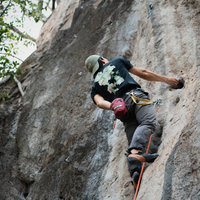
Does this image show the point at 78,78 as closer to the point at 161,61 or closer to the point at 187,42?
the point at 161,61

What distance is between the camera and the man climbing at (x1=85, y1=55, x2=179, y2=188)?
308 cm

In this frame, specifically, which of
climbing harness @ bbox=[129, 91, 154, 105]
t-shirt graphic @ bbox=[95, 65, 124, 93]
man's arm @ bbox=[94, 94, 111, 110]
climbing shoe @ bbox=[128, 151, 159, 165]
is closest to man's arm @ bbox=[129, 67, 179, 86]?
t-shirt graphic @ bbox=[95, 65, 124, 93]

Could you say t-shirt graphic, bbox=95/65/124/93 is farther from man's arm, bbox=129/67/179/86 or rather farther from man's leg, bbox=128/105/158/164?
man's leg, bbox=128/105/158/164

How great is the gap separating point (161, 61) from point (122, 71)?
1208mm

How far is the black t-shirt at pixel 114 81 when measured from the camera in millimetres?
3707

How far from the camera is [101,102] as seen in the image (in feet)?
12.3

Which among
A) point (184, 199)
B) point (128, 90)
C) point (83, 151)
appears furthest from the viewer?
point (83, 151)

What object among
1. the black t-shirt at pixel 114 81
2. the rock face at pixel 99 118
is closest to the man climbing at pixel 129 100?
the black t-shirt at pixel 114 81

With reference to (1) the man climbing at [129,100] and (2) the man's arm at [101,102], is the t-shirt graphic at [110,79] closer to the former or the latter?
(1) the man climbing at [129,100]

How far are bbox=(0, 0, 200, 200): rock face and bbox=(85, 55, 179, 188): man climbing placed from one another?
0.29 m

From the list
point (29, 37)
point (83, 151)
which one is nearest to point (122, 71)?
point (83, 151)

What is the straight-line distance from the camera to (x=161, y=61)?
468 centimetres

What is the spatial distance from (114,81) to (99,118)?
153 cm

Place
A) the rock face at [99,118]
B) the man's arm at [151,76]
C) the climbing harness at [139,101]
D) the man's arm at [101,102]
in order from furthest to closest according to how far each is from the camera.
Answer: the man's arm at [151,76], the man's arm at [101,102], the climbing harness at [139,101], the rock face at [99,118]
